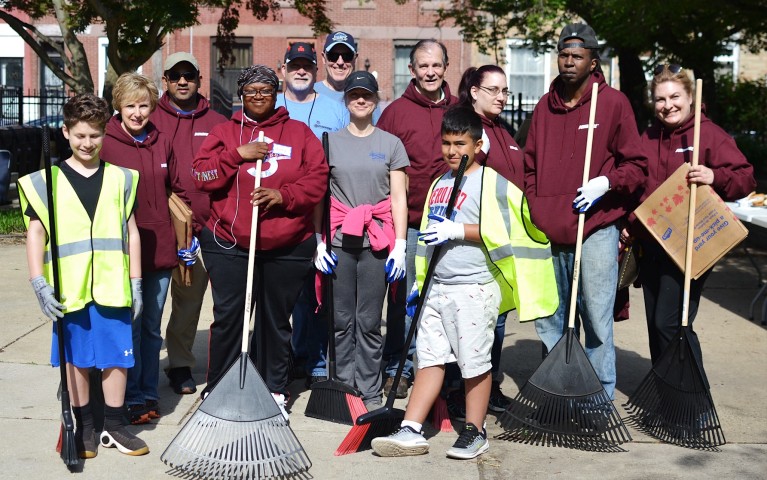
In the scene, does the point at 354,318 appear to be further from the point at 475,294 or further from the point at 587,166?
the point at 587,166

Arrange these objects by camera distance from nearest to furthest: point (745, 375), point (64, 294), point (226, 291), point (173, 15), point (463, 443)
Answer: point (64, 294) < point (463, 443) < point (226, 291) < point (745, 375) < point (173, 15)

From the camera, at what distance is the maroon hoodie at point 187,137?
18.3 feet

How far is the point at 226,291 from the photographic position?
5.27m

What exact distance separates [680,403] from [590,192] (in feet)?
3.97

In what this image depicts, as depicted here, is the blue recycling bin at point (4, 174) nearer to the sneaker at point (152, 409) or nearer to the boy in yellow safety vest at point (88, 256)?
the sneaker at point (152, 409)

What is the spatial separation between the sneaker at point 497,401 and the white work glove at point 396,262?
92cm

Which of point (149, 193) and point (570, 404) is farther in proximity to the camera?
point (149, 193)

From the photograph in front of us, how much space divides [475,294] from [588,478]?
3.34ft

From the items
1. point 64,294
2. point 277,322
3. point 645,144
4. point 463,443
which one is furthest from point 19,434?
point 645,144

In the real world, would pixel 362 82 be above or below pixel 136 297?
above

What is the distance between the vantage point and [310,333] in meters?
6.12

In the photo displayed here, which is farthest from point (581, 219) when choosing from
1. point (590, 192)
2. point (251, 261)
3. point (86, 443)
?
point (86, 443)

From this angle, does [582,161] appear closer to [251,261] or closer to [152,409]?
[251,261]

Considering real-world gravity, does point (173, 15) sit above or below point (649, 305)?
above
